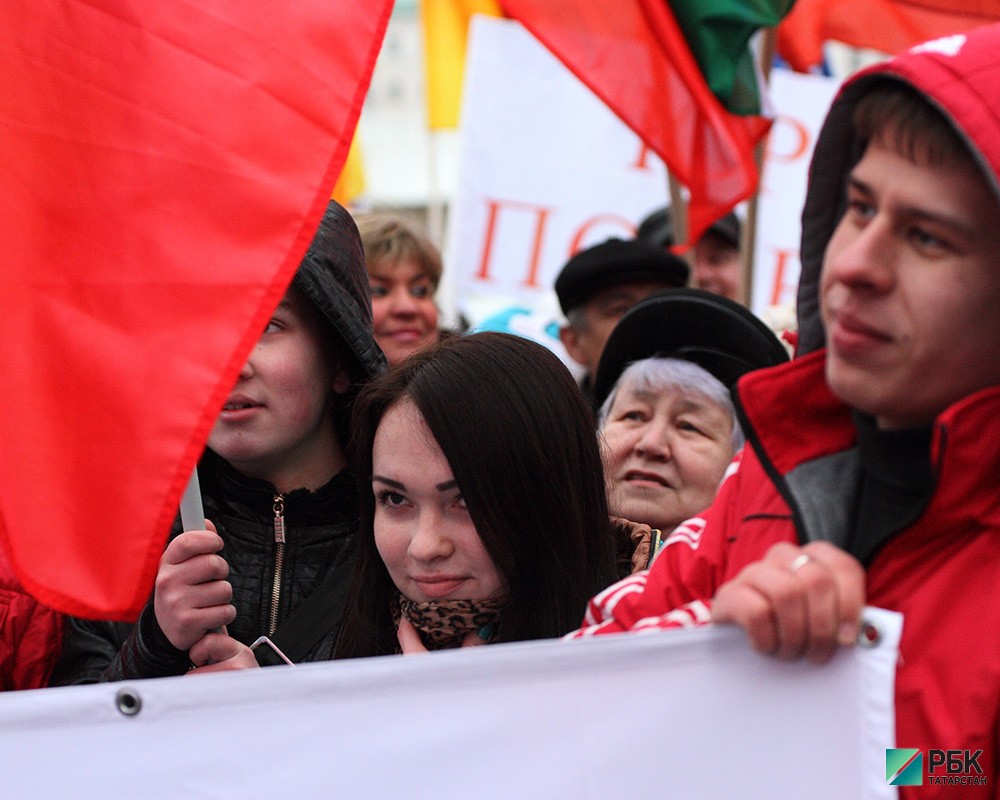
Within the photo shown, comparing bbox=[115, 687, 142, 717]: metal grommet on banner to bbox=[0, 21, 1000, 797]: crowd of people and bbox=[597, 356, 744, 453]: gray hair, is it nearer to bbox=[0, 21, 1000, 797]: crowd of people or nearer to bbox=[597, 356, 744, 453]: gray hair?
bbox=[0, 21, 1000, 797]: crowd of people

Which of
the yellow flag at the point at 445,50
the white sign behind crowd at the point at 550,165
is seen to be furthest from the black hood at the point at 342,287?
the yellow flag at the point at 445,50

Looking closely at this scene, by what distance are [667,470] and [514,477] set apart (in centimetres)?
76

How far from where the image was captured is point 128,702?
5.00 ft

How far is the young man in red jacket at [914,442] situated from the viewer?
1.29m

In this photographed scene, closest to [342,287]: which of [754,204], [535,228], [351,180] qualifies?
[754,204]

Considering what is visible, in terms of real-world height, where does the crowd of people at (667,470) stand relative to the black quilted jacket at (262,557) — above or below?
above

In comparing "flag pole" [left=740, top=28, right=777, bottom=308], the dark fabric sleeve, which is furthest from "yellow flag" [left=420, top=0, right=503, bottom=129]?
the dark fabric sleeve

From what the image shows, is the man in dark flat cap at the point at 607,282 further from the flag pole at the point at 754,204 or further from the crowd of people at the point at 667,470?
the crowd of people at the point at 667,470

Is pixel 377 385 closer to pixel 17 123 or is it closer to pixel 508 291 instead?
pixel 17 123

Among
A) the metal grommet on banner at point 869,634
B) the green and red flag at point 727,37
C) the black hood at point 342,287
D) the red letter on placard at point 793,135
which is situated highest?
the green and red flag at point 727,37

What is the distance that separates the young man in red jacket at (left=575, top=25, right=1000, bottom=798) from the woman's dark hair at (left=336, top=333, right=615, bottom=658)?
0.58 meters

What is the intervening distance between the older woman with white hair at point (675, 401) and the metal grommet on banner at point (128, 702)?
1324 mm

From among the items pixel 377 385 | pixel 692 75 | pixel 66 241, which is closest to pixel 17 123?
pixel 66 241

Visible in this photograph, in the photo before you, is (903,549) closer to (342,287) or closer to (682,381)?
(342,287)
